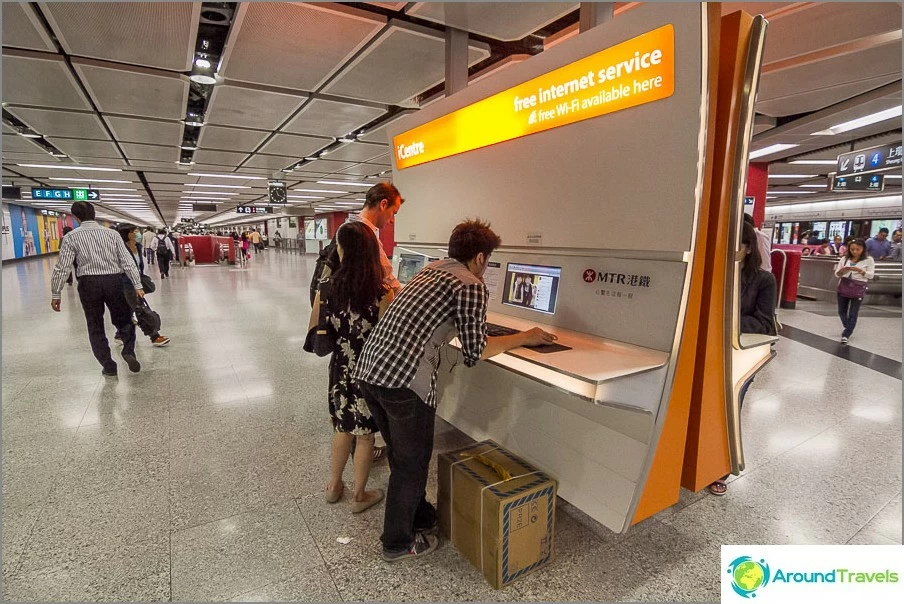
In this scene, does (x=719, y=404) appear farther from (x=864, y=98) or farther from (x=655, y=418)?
(x=864, y=98)

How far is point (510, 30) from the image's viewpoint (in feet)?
10.0

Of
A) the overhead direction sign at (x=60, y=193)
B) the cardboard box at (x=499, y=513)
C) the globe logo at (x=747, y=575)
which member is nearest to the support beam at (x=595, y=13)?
the cardboard box at (x=499, y=513)

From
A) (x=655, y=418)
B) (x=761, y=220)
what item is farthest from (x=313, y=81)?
(x=761, y=220)

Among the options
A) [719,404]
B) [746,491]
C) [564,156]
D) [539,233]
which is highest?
[564,156]

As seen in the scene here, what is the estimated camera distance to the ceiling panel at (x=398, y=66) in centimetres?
329

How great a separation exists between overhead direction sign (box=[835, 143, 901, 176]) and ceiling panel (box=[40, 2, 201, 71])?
9.22m

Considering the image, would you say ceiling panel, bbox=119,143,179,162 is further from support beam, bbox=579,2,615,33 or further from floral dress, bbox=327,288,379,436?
support beam, bbox=579,2,615,33

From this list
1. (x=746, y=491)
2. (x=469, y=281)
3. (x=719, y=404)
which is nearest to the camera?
(x=469, y=281)

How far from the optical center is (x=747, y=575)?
62.9 inches

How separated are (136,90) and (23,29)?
50.1 inches

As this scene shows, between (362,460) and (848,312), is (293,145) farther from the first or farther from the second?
(848,312)

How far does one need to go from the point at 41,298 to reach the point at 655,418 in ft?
37.9

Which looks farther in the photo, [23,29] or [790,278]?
[790,278]

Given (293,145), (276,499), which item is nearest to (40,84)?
(293,145)
